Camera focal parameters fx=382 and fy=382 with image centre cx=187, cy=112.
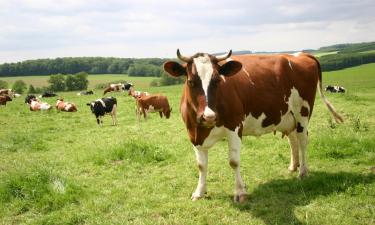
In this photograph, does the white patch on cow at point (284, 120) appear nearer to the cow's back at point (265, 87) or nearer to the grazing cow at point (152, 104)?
the cow's back at point (265, 87)

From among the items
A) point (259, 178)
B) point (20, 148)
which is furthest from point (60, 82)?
point (259, 178)

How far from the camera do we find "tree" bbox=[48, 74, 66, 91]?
7012 centimetres

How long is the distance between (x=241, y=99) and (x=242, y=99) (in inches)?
1.2

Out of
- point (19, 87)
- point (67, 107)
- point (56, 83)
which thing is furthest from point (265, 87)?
point (19, 87)

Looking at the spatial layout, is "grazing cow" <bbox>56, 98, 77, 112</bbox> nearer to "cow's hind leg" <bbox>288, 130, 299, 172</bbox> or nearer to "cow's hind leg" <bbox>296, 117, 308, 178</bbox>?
"cow's hind leg" <bbox>288, 130, 299, 172</bbox>

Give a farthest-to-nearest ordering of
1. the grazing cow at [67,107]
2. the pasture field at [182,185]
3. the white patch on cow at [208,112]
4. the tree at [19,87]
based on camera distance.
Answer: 1. the tree at [19,87]
2. the grazing cow at [67,107]
3. the pasture field at [182,185]
4. the white patch on cow at [208,112]

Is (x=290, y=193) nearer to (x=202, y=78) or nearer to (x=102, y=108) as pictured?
(x=202, y=78)

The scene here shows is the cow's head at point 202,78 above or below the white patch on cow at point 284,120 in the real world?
above

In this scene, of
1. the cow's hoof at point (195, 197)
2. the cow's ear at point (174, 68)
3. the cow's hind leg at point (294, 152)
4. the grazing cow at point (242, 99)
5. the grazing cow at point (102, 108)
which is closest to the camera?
the grazing cow at point (242, 99)

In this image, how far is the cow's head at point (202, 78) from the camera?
18.5 ft

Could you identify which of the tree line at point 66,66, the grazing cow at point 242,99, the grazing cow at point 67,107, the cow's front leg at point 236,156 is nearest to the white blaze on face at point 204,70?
the grazing cow at point 242,99

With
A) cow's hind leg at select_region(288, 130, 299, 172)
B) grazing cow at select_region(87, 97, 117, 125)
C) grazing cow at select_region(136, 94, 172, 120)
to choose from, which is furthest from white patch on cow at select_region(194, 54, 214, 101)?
grazing cow at select_region(136, 94, 172, 120)

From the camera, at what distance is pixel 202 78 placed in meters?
5.81

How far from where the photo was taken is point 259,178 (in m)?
7.90
